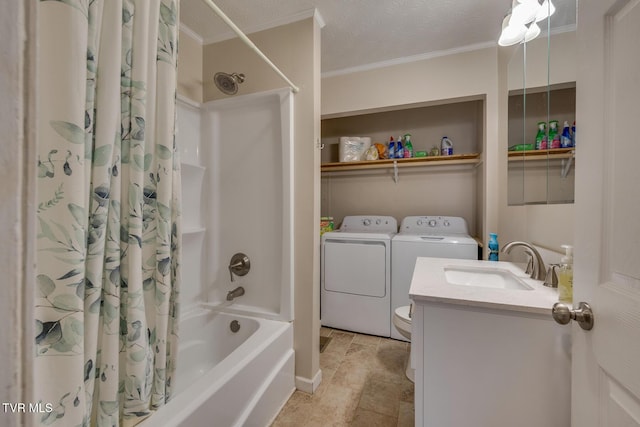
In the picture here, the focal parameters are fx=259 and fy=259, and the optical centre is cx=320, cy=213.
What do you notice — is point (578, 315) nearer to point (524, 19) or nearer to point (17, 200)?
point (17, 200)

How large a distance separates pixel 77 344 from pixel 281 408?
1334 millimetres

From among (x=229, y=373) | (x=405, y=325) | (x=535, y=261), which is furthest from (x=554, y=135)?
(x=229, y=373)

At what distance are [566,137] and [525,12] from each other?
32.9 inches

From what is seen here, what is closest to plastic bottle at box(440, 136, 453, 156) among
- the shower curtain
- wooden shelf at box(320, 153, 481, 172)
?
wooden shelf at box(320, 153, 481, 172)

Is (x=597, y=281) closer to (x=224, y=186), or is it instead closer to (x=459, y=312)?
(x=459, y=312)

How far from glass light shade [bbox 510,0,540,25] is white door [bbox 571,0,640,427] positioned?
100 cm

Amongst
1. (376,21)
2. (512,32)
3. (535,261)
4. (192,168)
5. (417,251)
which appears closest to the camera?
(535,261)

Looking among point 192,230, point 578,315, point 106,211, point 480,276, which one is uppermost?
point 106,211

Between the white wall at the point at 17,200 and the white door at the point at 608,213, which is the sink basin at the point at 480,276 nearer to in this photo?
the white door at the point at 608,213

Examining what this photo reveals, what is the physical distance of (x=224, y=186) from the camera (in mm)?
1978

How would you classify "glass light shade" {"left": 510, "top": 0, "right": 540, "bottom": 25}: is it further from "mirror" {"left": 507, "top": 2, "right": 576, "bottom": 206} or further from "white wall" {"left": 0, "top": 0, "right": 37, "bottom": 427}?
"white wall" {"left": 0, "top": 0, "right": 37, "bottom": 427}

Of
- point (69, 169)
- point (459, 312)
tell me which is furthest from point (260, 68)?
point (459, 312)

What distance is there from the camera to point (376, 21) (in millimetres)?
1803

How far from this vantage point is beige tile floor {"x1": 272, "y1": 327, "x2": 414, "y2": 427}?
1479 millimetres
